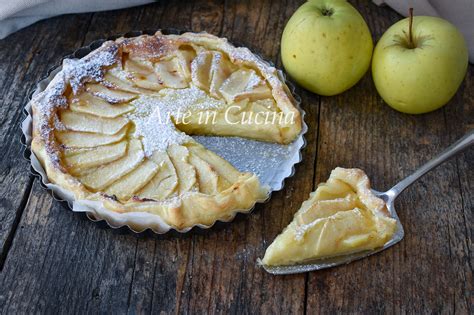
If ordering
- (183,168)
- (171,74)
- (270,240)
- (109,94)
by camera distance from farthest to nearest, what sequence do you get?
(171,74)
(109,94)
(183,168)
(270,240)

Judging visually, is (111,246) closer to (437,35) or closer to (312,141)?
(312,141)

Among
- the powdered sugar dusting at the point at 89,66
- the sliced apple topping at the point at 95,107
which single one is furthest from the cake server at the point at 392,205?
the powdered sugar dusting at the point at 89,66

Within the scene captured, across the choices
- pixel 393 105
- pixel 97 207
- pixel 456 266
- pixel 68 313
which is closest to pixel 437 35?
pixel 393 105

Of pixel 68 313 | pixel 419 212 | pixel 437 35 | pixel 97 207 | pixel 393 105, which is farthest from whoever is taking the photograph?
pixel 393 105

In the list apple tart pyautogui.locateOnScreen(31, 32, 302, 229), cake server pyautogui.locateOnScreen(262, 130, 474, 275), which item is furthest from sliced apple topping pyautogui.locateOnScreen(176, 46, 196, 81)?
cake server pyautogui.locateOnScreen(262, 130, 474, 275)

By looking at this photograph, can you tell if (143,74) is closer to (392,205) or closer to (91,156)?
(91,156)

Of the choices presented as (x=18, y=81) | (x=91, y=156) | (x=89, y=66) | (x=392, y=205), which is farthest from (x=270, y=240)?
(x=18, y=81)

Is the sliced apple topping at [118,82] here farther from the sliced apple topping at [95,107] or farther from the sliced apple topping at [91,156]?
the sliced apple topping at [91,156]

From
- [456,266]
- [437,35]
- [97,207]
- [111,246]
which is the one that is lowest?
[456,266]
